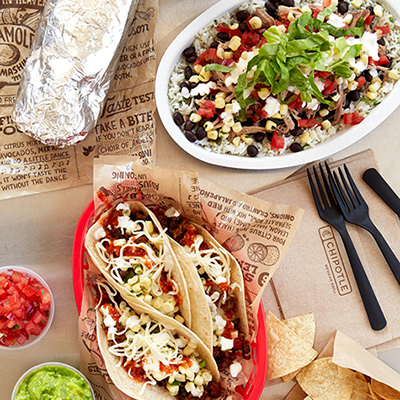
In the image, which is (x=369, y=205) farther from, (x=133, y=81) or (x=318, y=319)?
(x=133, y=81)

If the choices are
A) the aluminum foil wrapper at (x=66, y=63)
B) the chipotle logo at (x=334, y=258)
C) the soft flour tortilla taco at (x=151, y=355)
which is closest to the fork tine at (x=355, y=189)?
the chipotle logo at (x=334, y=258)

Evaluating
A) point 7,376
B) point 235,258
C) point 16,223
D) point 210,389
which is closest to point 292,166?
point 235,258

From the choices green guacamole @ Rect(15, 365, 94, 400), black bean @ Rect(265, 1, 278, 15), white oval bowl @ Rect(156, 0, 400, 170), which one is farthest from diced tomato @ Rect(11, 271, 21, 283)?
black bean @ Rect(265, 1, 278, 15)

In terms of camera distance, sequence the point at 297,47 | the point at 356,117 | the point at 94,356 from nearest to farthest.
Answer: the point at 297,47
the point at 94,356
the point at 356,117

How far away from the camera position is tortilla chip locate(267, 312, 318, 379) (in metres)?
2.08

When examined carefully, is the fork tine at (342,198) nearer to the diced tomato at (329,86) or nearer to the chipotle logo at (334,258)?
the chipotle logo at (334,258)

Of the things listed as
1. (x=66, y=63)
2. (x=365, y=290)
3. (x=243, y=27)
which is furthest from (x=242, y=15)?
(x=365, y=290)

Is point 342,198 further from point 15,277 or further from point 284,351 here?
point 15,277

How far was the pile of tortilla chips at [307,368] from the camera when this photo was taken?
6.85 feet

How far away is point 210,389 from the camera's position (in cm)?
201

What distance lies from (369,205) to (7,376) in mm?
2173

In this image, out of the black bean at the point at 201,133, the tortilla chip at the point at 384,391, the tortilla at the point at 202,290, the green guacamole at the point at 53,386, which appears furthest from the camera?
the black bean at the point at 201,133

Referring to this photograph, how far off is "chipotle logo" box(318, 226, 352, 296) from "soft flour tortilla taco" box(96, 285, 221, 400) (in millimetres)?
820

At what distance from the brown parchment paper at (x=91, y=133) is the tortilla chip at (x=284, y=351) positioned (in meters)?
1.11
